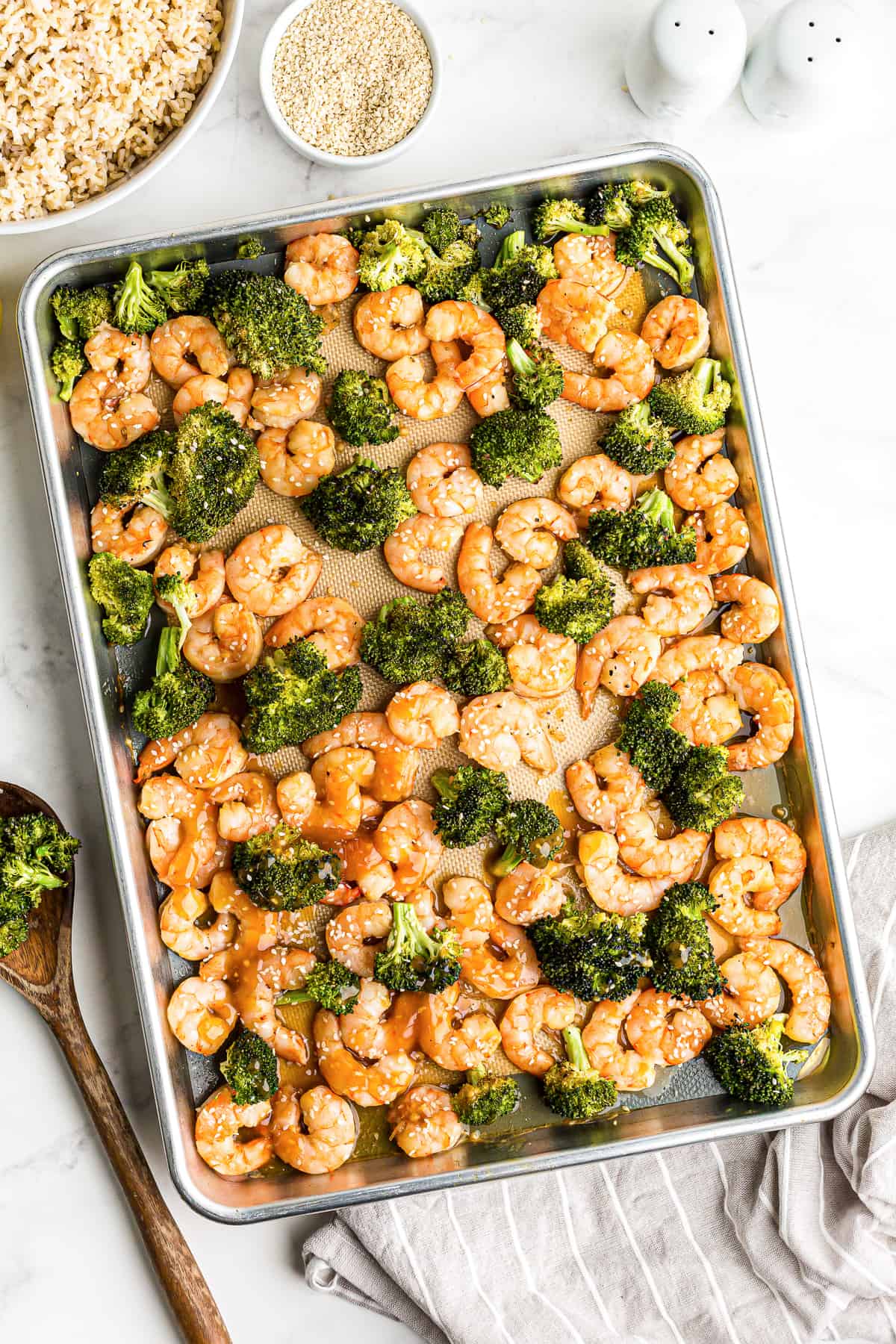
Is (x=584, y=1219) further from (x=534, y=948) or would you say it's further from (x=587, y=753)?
(x=587, y=753)

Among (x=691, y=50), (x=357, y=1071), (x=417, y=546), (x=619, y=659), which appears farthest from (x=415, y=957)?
(x=691, y=50)

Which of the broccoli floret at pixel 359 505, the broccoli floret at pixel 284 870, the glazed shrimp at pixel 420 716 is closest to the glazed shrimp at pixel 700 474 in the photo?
the broccoli floret at pixel 359 505

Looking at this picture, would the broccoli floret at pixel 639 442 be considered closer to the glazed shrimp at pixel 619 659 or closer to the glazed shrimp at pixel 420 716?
the glazed shrimp at pixel 619 659

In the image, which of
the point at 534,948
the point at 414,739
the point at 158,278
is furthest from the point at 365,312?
the point at 534,948

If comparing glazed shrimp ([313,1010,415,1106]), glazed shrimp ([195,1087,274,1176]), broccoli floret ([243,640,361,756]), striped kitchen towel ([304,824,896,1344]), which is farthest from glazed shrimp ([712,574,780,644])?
glazed shrimp ([195,1087,274,1176])

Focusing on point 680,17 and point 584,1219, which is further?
point 584,1219

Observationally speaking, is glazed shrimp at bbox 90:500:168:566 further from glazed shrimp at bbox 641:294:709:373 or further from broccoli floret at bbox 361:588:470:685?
glazed shrimp at bbox 641:294:709:373

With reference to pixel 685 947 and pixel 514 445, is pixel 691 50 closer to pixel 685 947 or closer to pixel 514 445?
pixel 514 445

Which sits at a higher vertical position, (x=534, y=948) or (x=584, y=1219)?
(x=534, y=948)
